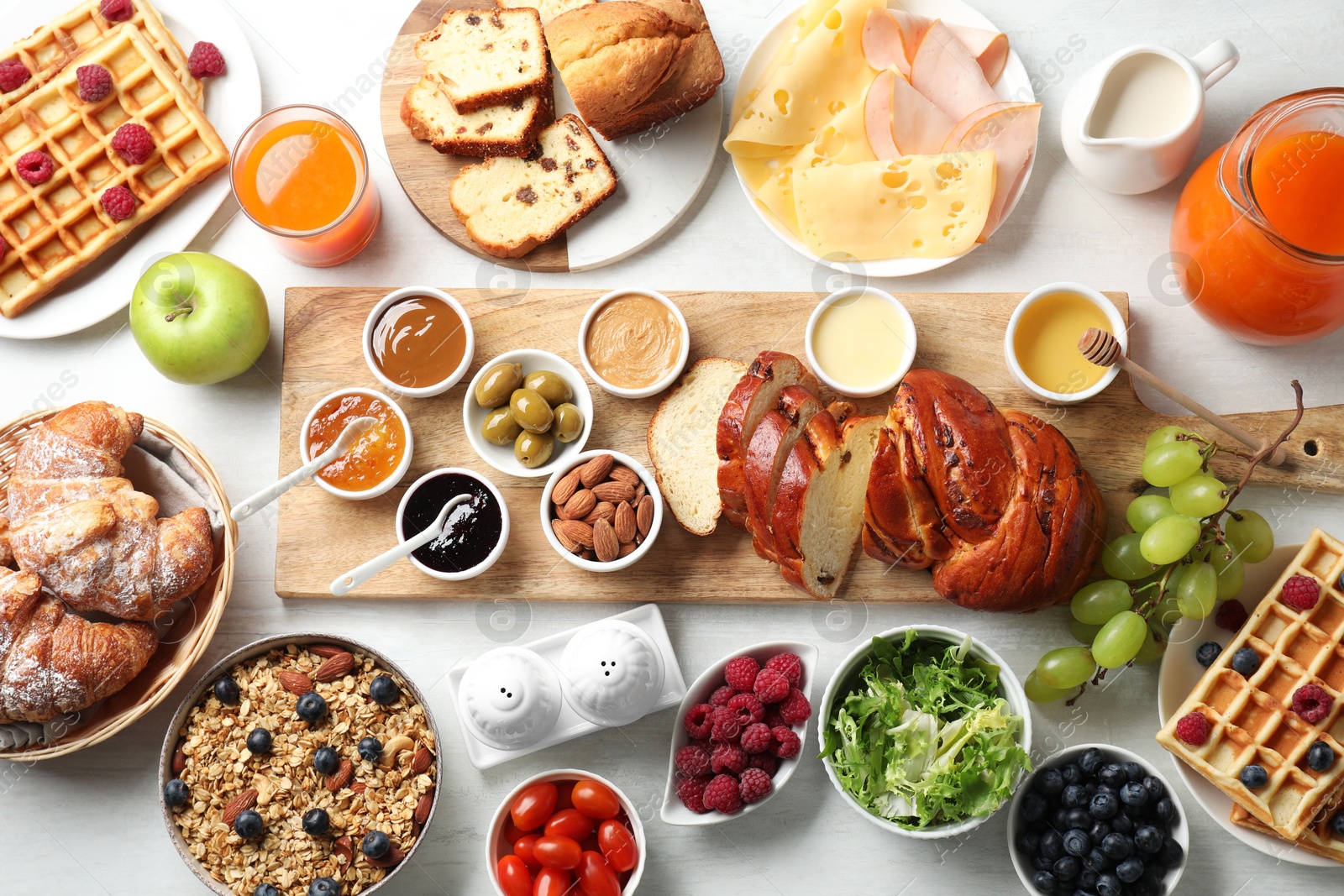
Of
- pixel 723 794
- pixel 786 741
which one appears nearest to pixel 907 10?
pixel 786 741

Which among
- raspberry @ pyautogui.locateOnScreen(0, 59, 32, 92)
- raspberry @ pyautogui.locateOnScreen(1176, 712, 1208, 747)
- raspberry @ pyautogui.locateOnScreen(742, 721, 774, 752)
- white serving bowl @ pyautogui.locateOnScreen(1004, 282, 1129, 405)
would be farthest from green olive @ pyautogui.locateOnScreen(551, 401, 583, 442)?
raspberry @ pyautogui.locateOnScreen(0, 59, 32, 92)

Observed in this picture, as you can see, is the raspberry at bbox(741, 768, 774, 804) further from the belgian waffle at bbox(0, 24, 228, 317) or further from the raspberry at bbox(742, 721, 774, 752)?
the belgian waffle at bbox(0, 24, 228, 317)

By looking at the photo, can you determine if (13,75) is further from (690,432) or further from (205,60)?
(690,432)

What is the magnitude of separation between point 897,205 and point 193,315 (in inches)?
66.6

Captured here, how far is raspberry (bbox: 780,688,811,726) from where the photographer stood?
2.02 m

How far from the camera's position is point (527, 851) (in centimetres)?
207

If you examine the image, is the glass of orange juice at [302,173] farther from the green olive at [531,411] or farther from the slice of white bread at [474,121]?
the green olive at [531,411]

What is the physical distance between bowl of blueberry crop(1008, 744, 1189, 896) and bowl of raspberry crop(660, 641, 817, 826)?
0.53 metres

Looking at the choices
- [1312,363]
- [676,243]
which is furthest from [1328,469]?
[676,243]

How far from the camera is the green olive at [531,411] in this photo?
2164mm

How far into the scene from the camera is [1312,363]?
7.68 feet

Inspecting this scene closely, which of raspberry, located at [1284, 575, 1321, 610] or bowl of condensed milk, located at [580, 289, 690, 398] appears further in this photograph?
bowl of condensed milk, located at [580, 289, 690, 398]

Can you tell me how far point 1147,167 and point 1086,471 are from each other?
0.74 m

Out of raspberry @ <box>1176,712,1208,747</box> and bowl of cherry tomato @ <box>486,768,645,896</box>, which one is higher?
bowl of cherry tomato @ <box>486,768,645,896</box>
